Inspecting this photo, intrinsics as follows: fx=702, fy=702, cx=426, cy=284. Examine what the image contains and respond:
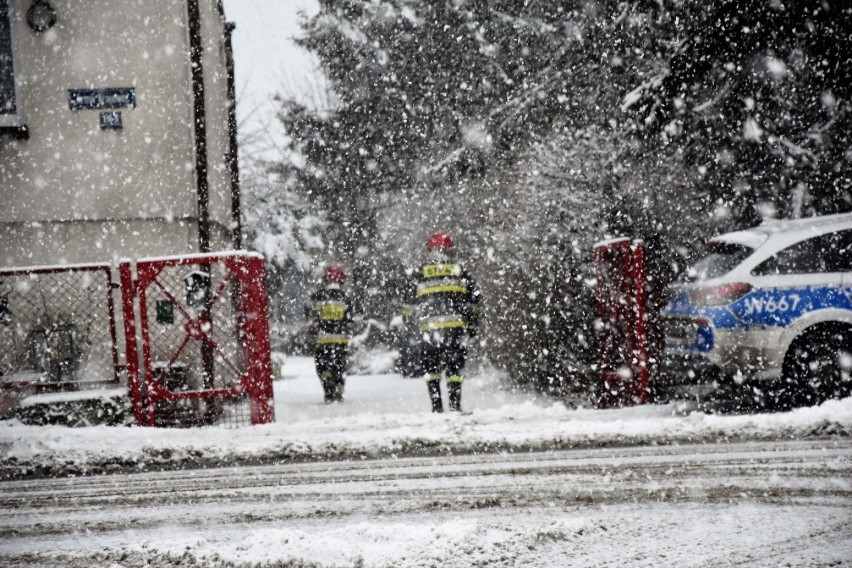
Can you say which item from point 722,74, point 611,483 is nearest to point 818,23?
point 722,74

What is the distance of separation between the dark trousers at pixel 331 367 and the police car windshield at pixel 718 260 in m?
4.70

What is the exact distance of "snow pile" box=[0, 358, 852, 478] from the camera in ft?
17.8

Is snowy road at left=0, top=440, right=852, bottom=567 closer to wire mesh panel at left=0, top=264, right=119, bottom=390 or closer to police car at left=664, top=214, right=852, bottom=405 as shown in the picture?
police car at left=664, top=214, right=852, bottom=405

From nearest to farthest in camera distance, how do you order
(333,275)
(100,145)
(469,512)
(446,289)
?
(469,512), (446,289), (100,145), (333,275)

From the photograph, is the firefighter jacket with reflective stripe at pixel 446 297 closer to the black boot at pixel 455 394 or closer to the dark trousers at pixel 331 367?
the black boot at pixel 455 394

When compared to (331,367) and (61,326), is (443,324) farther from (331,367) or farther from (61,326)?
(61,326)

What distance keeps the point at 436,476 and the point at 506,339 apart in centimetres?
493

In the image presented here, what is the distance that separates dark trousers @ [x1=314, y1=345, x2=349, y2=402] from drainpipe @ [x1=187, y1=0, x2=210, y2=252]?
6.71ft

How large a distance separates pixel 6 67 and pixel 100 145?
1.61 m

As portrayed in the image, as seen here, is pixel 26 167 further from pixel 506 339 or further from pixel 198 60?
pixel 506 339

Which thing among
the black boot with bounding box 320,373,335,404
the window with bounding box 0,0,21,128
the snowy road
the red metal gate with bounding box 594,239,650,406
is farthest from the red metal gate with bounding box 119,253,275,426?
the red metal gate with bounding box 594,239,650,406

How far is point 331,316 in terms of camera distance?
977 cm

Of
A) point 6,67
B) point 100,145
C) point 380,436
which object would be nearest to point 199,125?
point 100,145

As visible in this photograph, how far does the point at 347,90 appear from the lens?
798 inches
